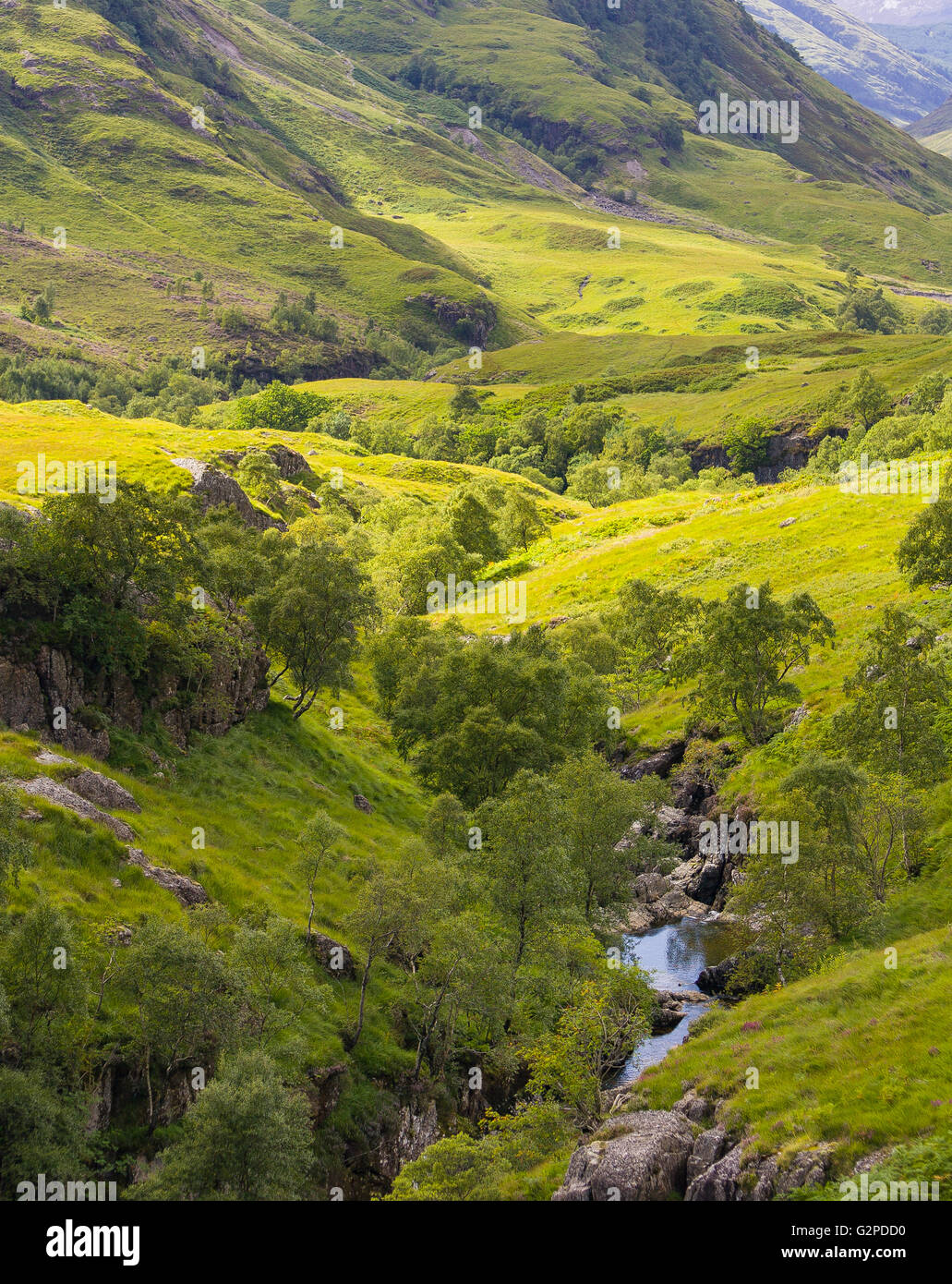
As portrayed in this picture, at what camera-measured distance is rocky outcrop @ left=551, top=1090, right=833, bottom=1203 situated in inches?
1005

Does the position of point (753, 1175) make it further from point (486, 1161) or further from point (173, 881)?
point (173, 881)

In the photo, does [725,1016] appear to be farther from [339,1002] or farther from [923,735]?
[923,735]

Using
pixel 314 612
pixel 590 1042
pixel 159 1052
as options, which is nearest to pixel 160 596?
pixel 314 612

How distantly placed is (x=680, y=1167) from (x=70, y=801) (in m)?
25.3

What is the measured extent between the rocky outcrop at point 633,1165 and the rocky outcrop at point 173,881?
17575mm

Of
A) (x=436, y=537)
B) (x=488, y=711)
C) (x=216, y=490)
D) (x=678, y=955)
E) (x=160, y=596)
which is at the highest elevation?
(x=216, y=490)

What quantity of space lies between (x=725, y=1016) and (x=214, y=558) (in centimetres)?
3841

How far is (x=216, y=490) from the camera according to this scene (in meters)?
85.9
